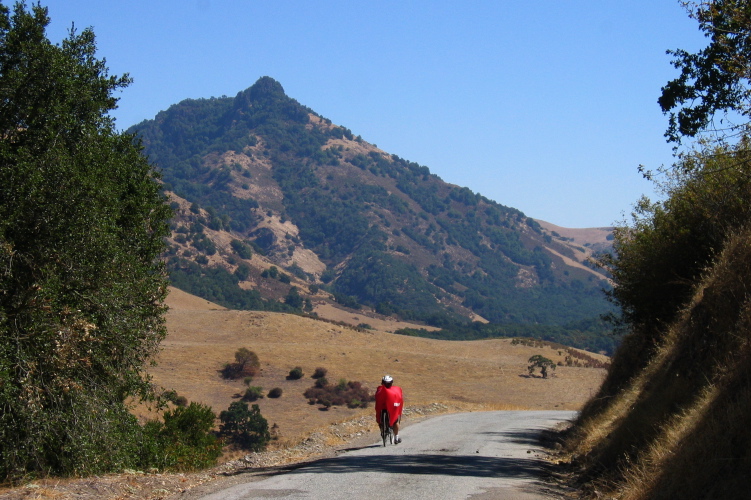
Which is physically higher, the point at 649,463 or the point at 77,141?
the point at 77,141

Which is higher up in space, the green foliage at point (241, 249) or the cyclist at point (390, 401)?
the green foliage at point (241, 249)

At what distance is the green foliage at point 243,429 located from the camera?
117 ft

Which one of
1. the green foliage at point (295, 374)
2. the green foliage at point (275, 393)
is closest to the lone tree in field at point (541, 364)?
the green foliage at point (295, 374)

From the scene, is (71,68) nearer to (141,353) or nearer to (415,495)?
(141,353)

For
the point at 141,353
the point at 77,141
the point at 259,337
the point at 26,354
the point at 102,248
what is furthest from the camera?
the point at 259,337

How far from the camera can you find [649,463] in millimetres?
8656

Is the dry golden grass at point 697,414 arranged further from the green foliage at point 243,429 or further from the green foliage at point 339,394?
the green foliage at point 339,394

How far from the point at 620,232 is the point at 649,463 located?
12.2 meters

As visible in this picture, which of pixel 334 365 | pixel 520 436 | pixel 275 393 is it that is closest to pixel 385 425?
pixel 520 436

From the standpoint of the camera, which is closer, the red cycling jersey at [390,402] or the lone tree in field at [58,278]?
the lone tree in field at [58,278]

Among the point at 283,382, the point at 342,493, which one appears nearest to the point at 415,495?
the point at 342,493

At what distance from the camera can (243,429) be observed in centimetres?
3688

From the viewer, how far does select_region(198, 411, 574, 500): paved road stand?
9000 millimetres

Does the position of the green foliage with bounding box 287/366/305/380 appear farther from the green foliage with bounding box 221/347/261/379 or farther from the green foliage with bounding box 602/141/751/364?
the green foliage with bounding box 602/141/751/364
